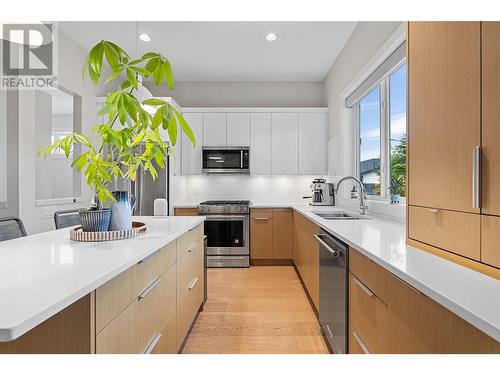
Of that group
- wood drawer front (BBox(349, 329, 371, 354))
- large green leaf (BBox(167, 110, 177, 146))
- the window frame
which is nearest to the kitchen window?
the window frame

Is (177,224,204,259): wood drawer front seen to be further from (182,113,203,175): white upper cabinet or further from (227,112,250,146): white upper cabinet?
(227,112,250,146): white upper cabinet

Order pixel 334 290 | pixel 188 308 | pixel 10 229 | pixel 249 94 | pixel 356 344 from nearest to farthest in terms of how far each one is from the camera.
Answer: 1. pixel 356 344
2. pixel 10 229
3. pixel 334 290
4. pixel 188 308
5. pixel 249 94

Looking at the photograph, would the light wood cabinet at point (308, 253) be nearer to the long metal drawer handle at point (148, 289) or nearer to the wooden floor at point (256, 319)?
the wooden floor at point (256, 319)

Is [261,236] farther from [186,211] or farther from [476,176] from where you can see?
[476,176]

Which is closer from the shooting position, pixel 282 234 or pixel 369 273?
→ pixel 369 273

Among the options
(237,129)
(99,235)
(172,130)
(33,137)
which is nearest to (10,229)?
(99,235)

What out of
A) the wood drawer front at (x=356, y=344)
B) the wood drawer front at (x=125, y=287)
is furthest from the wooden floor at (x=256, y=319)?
the wood drawer front at (x=125, y=287)

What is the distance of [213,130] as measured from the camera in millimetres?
4730

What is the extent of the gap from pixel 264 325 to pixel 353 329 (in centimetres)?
105

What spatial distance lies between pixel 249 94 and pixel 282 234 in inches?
91.4

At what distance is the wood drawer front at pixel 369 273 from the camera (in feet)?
4.26

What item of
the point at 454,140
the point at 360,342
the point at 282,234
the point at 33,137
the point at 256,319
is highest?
the point at 33,137
